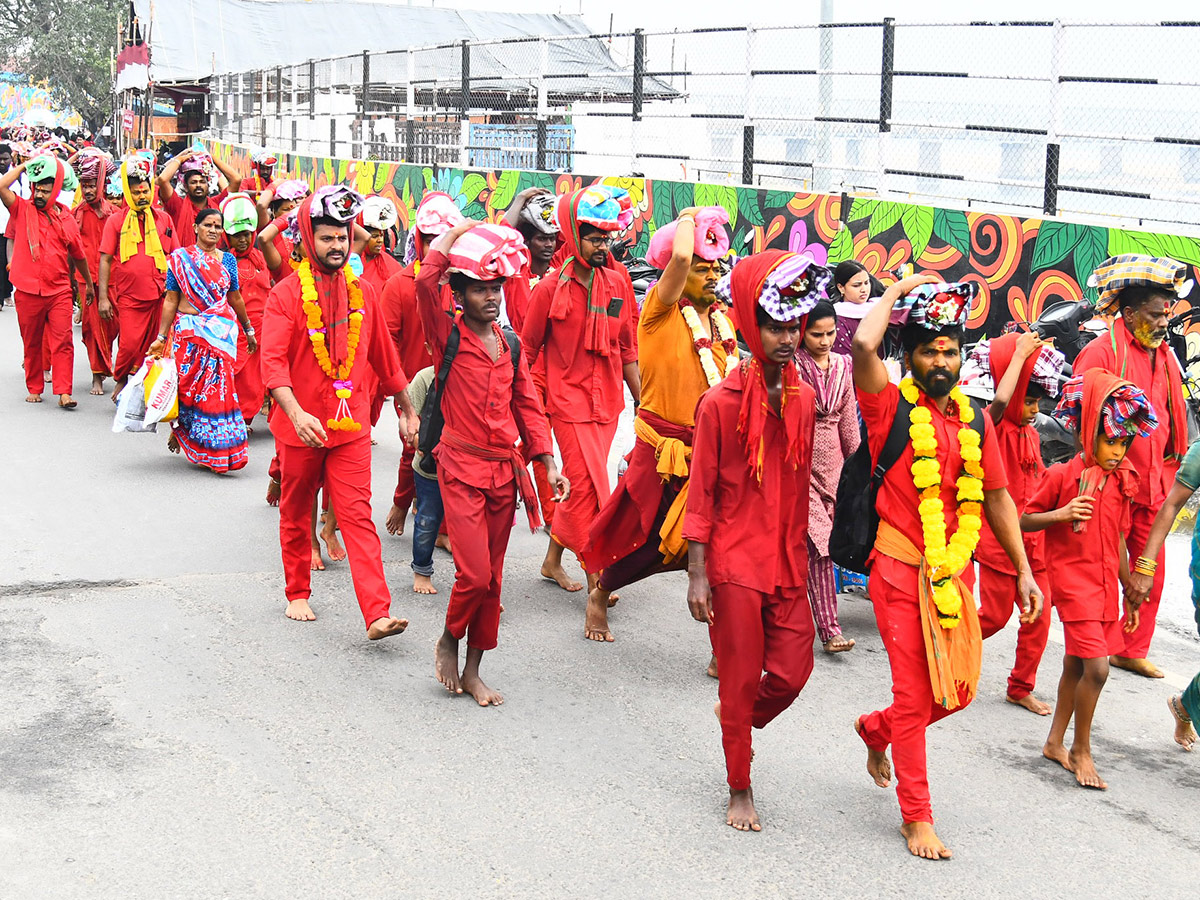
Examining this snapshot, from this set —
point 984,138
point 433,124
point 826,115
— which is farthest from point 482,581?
point 433,124

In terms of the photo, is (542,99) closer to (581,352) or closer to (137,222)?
(137,222)

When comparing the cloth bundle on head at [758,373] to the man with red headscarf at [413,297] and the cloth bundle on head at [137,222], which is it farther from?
the cloth bundle on head at [137,222]

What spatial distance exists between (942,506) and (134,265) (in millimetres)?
9320

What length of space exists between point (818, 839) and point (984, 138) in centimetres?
761

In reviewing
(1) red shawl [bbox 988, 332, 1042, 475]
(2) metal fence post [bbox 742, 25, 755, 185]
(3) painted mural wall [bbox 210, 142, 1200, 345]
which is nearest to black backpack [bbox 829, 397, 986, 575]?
(1) red shawl [bbox 988, 332, 1042, 475]

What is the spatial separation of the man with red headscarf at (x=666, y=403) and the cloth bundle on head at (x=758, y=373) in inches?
61.9

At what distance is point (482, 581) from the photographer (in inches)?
230

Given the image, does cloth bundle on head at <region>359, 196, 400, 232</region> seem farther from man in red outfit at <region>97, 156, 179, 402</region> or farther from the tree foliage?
the tree foliage

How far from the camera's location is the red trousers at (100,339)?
515 inches

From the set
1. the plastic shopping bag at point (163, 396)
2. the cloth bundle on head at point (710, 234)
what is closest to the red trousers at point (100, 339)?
the plastic shopping bag at point (163, 396)

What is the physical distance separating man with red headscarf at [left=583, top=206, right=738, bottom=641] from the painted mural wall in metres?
3.92

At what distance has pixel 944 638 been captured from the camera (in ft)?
15.5

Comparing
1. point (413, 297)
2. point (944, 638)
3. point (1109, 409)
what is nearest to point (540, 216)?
point (413, 297)

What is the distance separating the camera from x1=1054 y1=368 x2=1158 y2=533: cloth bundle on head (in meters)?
5.48
